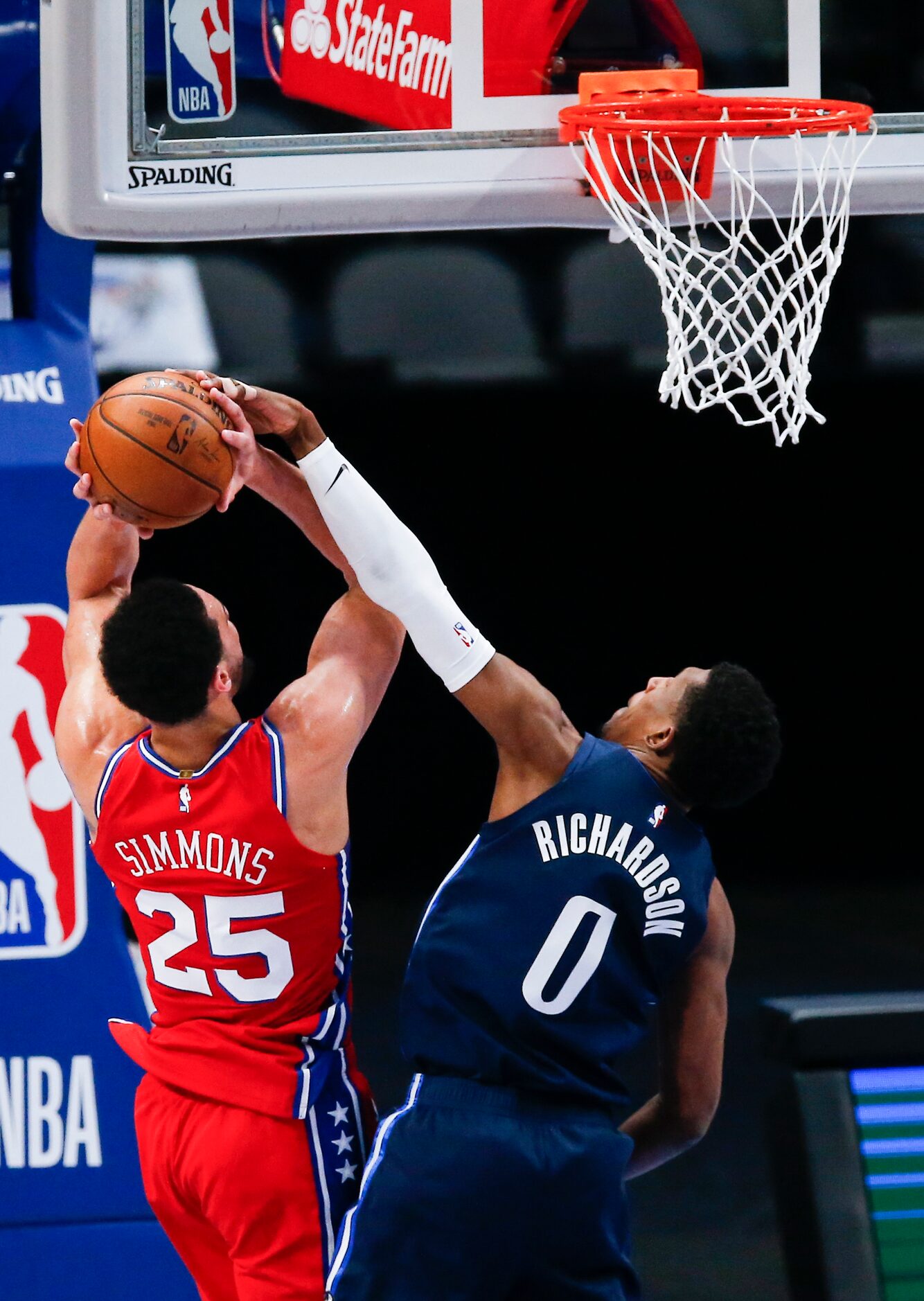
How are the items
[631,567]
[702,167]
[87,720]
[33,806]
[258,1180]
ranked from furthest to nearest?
[631,567] < [33,806] < [702,167] < [87,720] < [258,1180]

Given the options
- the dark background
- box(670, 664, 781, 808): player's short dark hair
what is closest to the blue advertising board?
box(670, 664, 781, 808): player's short dark hair

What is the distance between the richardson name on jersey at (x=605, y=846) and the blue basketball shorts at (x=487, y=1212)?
1.37 ft

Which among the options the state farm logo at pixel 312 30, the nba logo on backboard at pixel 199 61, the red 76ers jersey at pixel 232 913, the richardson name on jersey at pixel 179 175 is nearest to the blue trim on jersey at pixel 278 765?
the red 76ers jersey at pixel 232 913

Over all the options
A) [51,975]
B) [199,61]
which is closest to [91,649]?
[199,61]

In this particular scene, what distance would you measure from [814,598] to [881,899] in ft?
5.41

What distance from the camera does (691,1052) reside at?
111 inches

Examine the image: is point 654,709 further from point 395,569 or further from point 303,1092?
point 303,1092

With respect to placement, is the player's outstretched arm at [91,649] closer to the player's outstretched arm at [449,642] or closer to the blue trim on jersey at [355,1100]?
the player's outstretched arm at [449,642]

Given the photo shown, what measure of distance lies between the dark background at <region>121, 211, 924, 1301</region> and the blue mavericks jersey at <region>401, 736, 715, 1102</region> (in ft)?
12.8

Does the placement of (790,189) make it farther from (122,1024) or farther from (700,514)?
(700,514)

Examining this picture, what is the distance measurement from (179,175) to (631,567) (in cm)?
487

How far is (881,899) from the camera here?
26.0 feet

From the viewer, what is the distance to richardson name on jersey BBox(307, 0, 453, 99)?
3041 mm

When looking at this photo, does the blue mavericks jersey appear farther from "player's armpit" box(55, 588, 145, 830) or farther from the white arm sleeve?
"player's armpit" box(55, 588, 145, 830)
